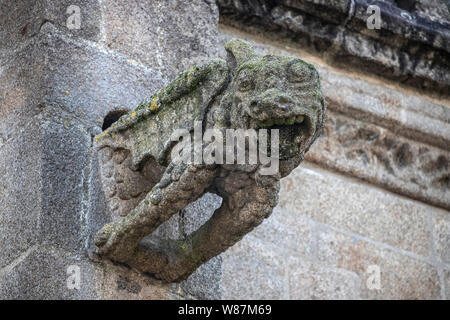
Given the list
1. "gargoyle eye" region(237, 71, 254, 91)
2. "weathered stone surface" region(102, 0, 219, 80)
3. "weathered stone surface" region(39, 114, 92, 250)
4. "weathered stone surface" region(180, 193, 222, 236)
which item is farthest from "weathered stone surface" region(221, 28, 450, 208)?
"gargoyle eye" region(237, 71, 254, 91)

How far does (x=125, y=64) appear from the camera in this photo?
3439 millimetres

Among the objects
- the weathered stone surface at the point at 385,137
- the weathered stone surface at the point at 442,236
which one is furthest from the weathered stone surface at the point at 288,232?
the weathered stone surface at the point at 442,236

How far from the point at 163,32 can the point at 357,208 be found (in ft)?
3.96

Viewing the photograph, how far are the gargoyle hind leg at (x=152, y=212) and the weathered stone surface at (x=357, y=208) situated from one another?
1.23m

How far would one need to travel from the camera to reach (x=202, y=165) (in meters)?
2.73

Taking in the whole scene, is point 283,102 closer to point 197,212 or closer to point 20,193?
point 197,212

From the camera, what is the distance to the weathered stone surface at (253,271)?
3.92m

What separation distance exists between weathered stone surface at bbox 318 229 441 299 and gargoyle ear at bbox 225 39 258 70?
1456mm

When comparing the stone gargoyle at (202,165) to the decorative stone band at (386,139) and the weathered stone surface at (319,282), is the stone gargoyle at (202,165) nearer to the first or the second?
the weathered stone surface at (319,282)

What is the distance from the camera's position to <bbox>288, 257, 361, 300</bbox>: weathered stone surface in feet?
13.3

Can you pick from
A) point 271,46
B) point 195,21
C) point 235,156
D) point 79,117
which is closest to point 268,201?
point 235,156

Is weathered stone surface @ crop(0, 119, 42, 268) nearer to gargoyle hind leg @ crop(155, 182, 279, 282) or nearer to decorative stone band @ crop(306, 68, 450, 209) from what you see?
gargoyle hind leg @ crop(155, 182, 279, 282)

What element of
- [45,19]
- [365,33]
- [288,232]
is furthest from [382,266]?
[45,19]
